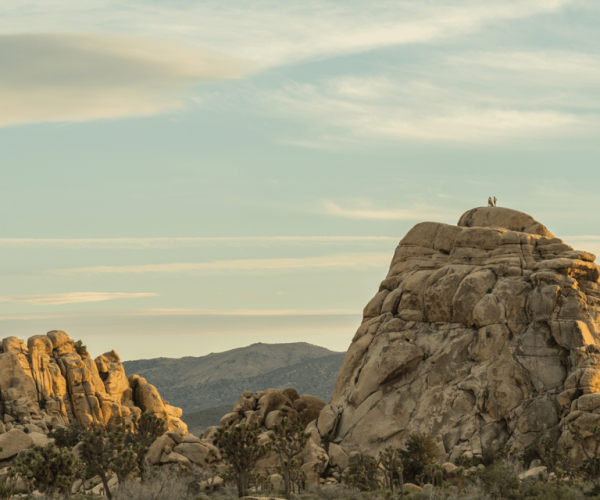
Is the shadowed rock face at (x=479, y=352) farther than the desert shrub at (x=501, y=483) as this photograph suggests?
Yes

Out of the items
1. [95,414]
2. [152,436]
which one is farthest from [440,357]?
[95,414]

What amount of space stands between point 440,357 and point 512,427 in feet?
37.0

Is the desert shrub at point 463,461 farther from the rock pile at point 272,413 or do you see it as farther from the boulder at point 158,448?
the boulder at point 158,448

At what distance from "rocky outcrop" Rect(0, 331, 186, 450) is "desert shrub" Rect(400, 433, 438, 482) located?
37406 millimetres

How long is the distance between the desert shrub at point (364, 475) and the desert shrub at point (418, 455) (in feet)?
10.9

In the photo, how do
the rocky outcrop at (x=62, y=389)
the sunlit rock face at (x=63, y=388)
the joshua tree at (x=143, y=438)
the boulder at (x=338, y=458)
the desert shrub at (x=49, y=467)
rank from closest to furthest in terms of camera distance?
the desert shrub at (x=49, y=467), the joshua tree at (x=143, y=438), the boulder at (x=338, y=458), the rocky outcrop at (x=62, y=389), the sunlit rock face at (x=63, y=388)

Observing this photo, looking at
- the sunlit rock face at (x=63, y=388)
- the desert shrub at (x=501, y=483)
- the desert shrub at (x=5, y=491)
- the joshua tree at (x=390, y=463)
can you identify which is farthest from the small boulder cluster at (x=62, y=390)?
the desert shrub at (x=501, y=483)

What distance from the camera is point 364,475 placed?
212 ft

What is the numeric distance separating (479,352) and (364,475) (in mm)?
20856

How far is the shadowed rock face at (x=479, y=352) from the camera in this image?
72.2m

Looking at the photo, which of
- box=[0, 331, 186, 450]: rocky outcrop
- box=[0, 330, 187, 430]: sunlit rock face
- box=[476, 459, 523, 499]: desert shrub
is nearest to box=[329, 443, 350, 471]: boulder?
box=[476, 459, 523, 499]: desert shrub

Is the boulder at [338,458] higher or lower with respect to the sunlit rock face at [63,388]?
lower

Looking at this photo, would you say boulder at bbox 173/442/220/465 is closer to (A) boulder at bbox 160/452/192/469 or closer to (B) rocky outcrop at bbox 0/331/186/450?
(A) boulder at bbox 160/452/192/469

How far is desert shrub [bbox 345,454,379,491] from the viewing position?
63406 mm
